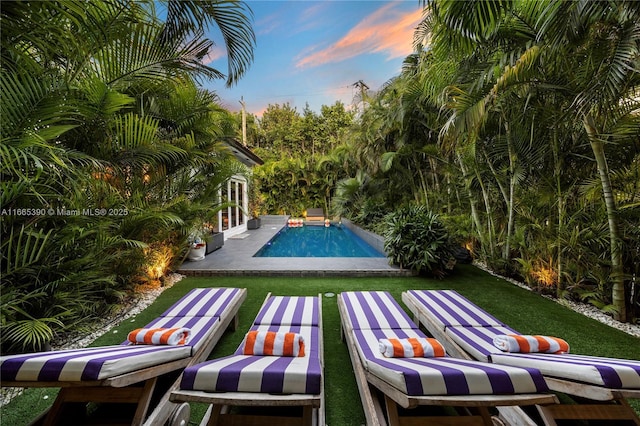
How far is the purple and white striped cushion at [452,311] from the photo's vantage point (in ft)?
8.75

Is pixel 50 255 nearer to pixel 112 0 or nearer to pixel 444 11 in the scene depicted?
pixel 112 0

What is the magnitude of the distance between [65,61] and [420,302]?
196 inches

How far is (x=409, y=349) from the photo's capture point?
6.29 ft

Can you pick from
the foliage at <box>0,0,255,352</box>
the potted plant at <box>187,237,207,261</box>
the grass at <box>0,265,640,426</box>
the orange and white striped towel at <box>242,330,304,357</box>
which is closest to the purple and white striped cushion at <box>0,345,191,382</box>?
the orange and white striped towel at <box>242,330,304,357</box>

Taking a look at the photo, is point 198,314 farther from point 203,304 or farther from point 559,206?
point 559,206

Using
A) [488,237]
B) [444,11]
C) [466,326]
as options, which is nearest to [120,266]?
[466,326]

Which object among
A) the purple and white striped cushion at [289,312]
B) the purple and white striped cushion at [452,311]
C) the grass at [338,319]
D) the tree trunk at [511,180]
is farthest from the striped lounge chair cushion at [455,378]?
the tree trunk at [511,180]

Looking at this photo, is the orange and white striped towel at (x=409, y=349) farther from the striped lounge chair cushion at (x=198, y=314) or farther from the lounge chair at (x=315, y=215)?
the lounge chair at (x=315, y=215)

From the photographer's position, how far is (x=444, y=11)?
2.71 meters

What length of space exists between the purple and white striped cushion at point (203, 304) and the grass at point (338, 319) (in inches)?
16.1

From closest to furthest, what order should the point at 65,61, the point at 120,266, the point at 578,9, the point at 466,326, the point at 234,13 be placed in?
the point at 578,9, the point at 466,326, the point at 65,61, the point at 234,13, the point at 120,266

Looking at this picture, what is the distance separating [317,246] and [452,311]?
7.43 m

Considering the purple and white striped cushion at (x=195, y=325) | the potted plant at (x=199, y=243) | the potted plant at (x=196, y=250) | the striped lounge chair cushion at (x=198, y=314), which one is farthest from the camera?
the potted plant at (x=196, y=250)

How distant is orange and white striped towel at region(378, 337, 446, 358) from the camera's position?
6.25 ft
